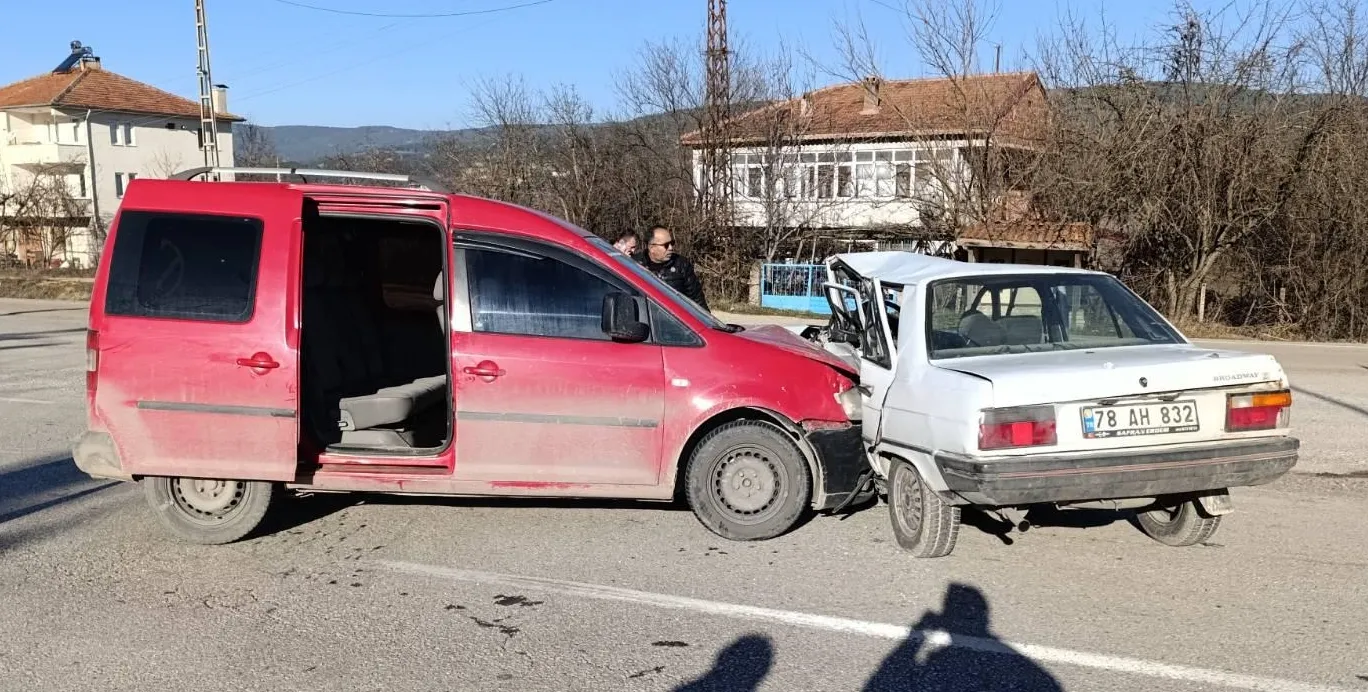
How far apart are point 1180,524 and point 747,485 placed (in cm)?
234

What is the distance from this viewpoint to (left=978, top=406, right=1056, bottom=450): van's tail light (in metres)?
4.52

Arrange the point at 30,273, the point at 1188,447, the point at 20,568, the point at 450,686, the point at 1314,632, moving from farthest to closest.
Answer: the point at 30,273 → the point at 20,568 → the point at 1188,447 → the point at 1314,632 → the point at 450,686

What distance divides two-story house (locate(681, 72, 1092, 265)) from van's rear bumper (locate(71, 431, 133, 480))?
1760 cm

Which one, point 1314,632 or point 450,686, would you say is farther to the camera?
point 1314,632

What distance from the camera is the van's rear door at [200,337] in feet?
17.4

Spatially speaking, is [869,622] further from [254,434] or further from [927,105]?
[927,105]

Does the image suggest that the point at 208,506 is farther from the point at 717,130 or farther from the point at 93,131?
the point at 93,131

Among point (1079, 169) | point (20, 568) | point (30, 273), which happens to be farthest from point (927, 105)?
point (30, 273)

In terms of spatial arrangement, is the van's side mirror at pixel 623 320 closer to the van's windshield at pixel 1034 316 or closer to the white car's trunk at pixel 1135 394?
the van's windshield at pixel 1034 316

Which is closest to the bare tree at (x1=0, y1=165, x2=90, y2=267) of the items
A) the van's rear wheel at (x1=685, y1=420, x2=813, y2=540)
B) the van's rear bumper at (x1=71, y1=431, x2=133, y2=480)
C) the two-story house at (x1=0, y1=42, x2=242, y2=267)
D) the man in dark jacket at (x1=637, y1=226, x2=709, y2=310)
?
the two-story house at (x1=0, y1=42, x2=242, y2=267)

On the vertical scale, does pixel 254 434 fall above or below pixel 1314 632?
above

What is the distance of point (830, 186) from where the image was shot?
2917 centimetres

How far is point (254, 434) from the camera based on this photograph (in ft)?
17.5

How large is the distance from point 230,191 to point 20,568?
2.23 m
